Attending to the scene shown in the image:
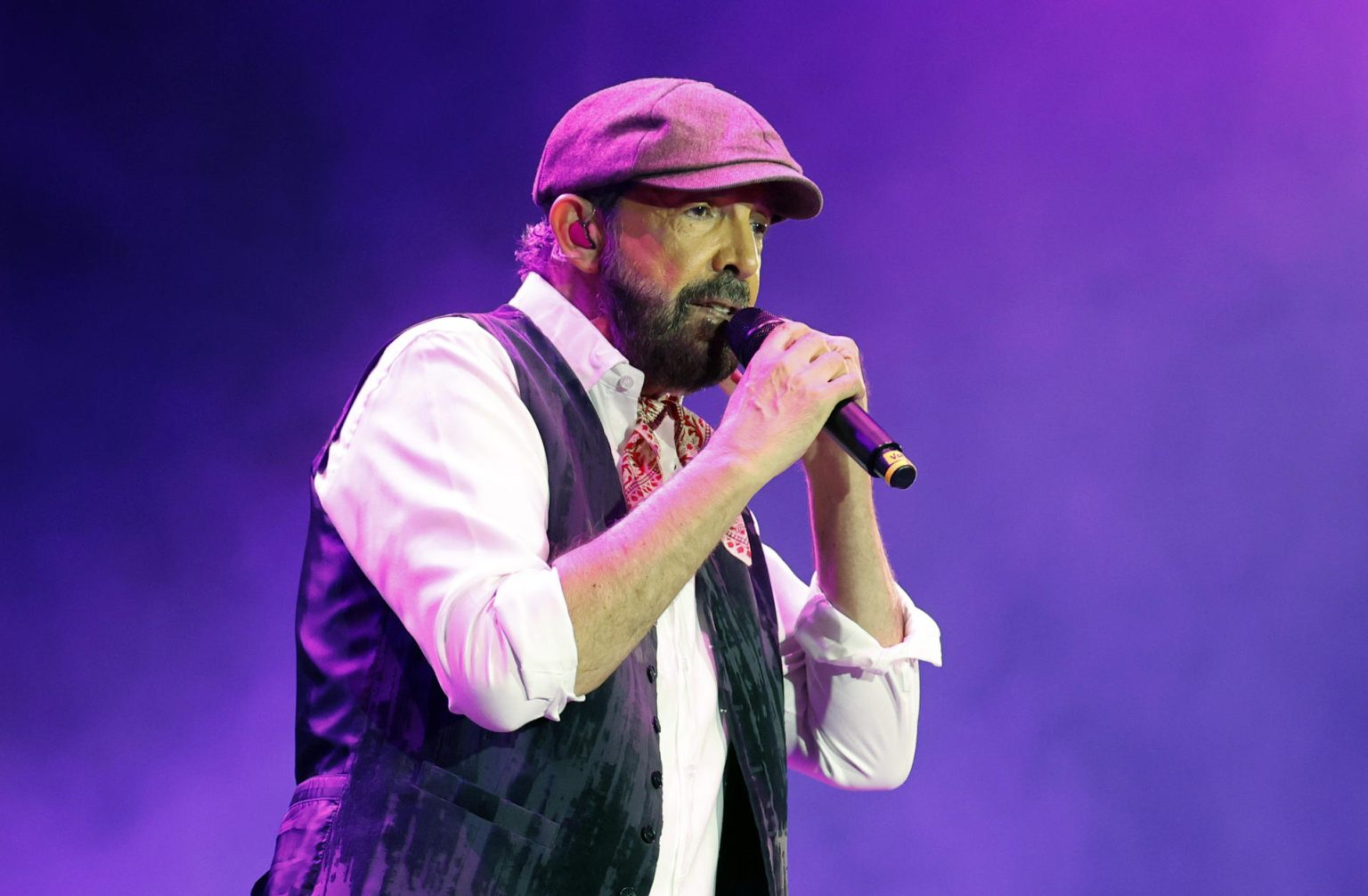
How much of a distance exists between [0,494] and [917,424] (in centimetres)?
168

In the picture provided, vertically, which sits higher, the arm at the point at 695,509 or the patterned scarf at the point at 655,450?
the patterned scarf at the point at 655,450

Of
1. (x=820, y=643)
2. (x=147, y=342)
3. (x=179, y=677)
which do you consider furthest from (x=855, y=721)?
(x=147, y=342)

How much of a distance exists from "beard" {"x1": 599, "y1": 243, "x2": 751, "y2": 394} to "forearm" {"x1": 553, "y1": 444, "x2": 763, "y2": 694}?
0.34 meters

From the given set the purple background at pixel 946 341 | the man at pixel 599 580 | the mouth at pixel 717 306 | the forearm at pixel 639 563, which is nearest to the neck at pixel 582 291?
the man at pixel 599 580

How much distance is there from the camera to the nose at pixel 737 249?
1.57 meters

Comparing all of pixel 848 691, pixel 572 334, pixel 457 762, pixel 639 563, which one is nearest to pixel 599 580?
pixel 639 563

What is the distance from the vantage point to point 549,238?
173 centimetres

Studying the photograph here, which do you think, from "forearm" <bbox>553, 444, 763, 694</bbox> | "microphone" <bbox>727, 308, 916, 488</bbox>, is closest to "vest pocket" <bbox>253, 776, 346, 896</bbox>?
"forearm" <bbox>553, 444, 763, 694</bbox>

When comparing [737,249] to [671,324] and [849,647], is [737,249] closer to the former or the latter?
[671,324]

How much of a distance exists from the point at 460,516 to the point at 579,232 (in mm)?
537

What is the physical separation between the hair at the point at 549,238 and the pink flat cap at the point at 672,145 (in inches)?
0.7

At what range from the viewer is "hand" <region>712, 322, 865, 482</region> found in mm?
1294

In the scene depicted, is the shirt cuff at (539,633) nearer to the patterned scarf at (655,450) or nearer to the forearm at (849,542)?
the patterned scarf at (655,450)

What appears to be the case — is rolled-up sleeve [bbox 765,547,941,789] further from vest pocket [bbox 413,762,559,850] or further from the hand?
vest pocket [bbox 413,762,559,850]
